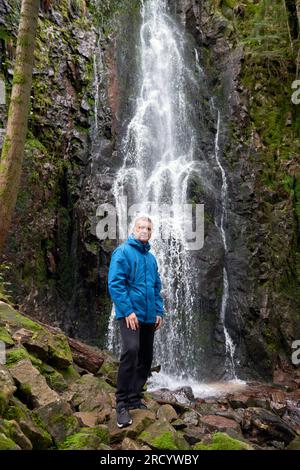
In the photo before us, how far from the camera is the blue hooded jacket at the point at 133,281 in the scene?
398 cm

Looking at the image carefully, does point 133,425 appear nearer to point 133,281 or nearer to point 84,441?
point 84,441

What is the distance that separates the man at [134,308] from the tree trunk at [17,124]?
2.92 meters

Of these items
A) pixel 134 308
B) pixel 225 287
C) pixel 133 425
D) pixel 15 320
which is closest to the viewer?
pixel 133 425

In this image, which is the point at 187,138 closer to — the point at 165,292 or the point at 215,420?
the point at 165,292

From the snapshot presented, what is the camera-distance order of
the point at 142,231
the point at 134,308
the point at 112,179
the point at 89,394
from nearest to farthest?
the point at 134,308, the point at 142,231, the point at 89,394, the point at 112,179

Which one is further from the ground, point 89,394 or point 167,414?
point 89,394

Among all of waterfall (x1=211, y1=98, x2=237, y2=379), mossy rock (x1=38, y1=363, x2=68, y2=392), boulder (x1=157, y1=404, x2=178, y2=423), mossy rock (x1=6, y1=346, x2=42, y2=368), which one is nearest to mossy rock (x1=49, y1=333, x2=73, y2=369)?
mossy rock (x1=38, y1=363, x2=68, y2=392)

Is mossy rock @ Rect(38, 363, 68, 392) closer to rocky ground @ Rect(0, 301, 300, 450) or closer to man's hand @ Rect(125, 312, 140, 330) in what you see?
rocky ground @ Rect(0, 301, 300, 450)

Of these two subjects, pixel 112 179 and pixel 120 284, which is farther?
pixel 112 179

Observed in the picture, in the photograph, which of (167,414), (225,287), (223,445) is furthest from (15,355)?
(225,287)

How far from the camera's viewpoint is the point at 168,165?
13.0 meters

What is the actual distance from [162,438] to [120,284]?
1476 millimetres

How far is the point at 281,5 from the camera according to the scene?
520 inches
